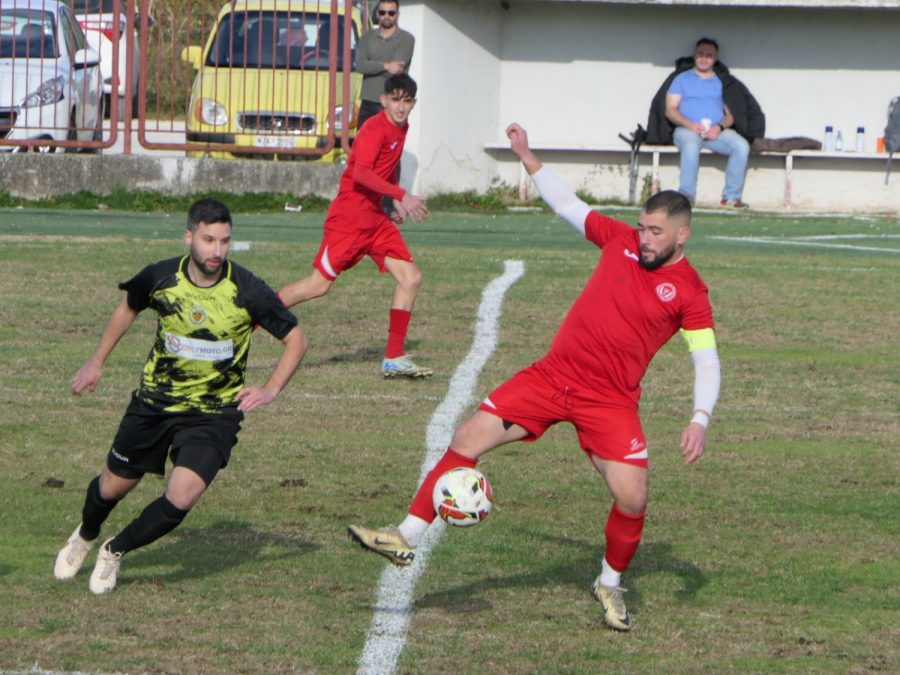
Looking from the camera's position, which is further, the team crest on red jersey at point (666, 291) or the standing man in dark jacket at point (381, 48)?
the standing man in dark jacket at point (381, 48)

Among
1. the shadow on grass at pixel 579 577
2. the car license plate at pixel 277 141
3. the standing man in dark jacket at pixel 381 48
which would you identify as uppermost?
the standing man in dark jacket at pixel 381 48

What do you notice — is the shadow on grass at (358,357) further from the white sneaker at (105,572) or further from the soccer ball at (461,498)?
the soccer ball at (461,498)

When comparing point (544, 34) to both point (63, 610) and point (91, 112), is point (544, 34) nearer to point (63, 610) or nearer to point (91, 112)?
point (91, 112)

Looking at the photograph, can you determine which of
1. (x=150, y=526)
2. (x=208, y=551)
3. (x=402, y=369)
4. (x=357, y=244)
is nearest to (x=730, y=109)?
(x=357, y=244)

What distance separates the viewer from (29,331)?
38.0ft

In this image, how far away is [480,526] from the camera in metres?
7.19

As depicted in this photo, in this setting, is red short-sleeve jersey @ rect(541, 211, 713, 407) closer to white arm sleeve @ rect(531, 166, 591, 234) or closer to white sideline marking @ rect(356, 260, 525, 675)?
white arm sleeve @ rect(531, 166, 591, 234)

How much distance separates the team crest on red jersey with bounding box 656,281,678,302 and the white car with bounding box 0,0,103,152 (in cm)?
1423

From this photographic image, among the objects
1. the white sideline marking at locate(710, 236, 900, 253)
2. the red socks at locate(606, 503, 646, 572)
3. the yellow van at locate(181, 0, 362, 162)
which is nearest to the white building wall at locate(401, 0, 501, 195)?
the yellow van at locate(181, 0, 362, 162)

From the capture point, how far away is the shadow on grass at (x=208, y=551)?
6375mm

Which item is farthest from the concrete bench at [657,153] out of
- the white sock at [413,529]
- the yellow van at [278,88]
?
the white sock at [413,529]

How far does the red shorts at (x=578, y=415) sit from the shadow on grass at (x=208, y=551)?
3.97ft

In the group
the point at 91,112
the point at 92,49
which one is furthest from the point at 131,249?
the point at 92,49

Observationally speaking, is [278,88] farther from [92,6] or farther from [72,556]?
[72,556]
